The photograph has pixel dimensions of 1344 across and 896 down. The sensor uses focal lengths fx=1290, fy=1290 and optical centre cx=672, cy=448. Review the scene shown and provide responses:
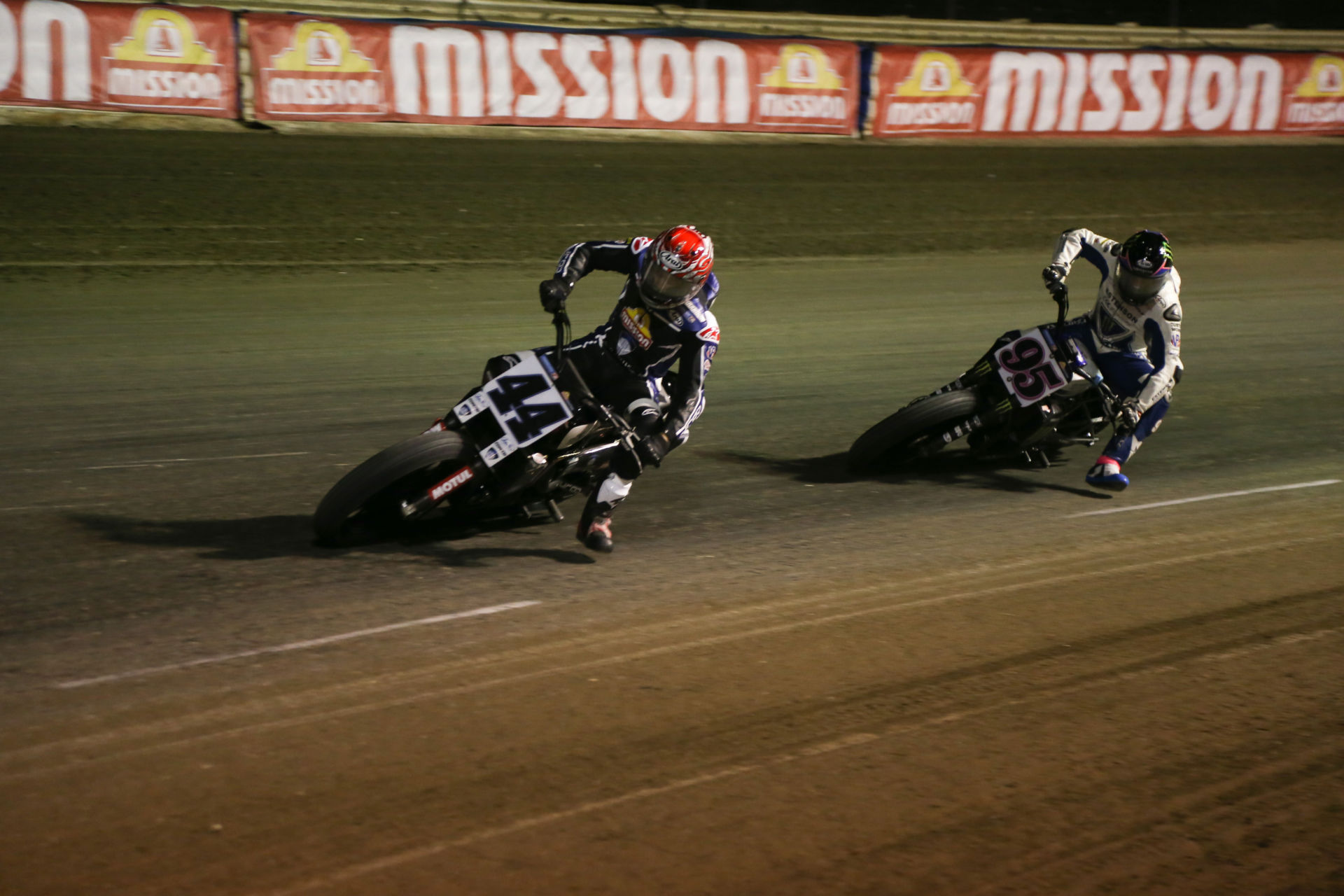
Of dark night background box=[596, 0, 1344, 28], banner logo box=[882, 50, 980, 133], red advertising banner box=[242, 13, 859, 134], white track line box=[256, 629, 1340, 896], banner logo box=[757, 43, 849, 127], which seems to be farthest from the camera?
dark night background box=[596, 0, 1344, 28]

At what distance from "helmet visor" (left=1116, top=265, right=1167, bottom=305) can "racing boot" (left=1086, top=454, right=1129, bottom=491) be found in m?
1.13

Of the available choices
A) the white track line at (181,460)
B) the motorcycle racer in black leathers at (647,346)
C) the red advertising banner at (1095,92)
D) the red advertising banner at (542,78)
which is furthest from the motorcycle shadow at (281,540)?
the red advertising banner at (1095,92)

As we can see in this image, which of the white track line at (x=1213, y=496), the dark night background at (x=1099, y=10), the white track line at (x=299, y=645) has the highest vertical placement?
the dark night background at (x=1099, y=10)

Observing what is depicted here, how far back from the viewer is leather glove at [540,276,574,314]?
664cm

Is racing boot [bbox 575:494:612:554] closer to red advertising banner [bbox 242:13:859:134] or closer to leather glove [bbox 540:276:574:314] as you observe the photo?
leather glove [bbox 540:276:574:314]

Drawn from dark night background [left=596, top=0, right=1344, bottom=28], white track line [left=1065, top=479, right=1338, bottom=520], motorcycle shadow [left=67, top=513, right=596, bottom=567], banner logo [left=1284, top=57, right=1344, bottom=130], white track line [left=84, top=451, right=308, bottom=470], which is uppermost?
dark night background [left=596, top=0, right=1344, bottom=28]

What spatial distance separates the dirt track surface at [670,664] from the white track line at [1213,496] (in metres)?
0.05

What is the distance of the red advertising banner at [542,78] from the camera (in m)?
20.3

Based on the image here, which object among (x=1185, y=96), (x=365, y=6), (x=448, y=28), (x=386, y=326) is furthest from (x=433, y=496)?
(x=1185, y=96)

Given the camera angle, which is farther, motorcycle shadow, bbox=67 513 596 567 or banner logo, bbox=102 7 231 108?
banner logo, bbox=102 7 231 108

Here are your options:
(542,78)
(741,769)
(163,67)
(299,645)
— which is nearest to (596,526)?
(299,645)

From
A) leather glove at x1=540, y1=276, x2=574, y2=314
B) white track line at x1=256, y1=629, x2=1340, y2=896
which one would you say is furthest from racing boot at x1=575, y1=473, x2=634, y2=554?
white track line at x1=256, y1=629, x2=1340, y2=896

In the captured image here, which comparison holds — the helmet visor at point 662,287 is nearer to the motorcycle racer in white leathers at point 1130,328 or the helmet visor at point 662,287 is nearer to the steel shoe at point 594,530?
the steel shoe at point 594,530

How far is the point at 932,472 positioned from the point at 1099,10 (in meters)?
32.4
